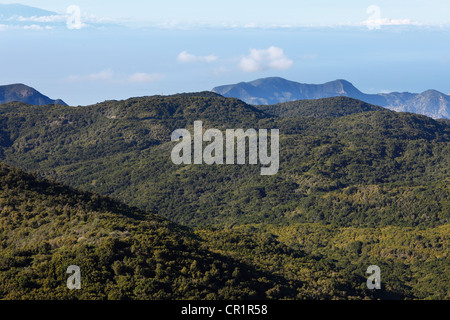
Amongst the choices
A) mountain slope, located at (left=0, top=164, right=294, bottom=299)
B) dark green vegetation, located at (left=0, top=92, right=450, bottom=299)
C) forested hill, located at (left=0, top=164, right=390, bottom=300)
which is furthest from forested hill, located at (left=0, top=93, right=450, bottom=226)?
mountain slope, located at (left=0, top=164, right=294, bottom=299)

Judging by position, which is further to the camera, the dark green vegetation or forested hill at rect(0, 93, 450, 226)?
forested hill at rect(0, 93, 450, 226)

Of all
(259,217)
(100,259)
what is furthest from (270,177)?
(100,259)

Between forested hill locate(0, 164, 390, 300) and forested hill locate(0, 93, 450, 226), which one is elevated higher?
forested hill locate(0, 93, 450, 226)

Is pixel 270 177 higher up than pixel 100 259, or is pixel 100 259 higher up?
pixel 270 177

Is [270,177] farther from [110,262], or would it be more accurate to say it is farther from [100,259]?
[100,259]

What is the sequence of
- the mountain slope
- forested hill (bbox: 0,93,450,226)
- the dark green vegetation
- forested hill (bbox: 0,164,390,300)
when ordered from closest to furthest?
the mountain slope
forested hill (bbox: 0,164,390,300)
the dark green vegetation
forested hill (bbox: 0,93,450,226)

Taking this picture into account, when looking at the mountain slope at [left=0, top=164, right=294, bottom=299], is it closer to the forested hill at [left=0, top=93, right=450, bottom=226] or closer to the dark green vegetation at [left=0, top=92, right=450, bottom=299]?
the dark green vegetation at [left=0, top=92, right=450, bottom=299]

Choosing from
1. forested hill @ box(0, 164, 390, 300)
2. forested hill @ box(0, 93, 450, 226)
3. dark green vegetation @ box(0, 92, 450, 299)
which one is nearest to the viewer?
forested hill @ box(0, 164, 390, 300)
